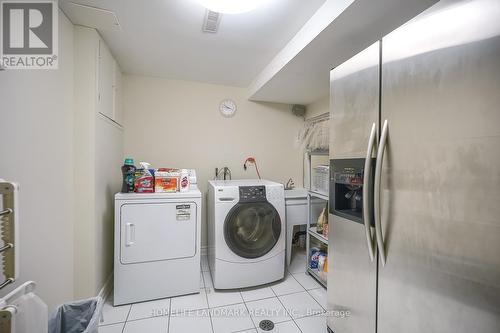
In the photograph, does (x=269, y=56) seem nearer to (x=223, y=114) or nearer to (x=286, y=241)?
(x=223, y=114)

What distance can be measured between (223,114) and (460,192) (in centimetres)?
259

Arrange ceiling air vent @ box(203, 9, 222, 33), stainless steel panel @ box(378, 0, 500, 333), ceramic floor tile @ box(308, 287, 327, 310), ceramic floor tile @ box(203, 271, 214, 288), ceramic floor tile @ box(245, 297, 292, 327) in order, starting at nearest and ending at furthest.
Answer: stainless steel panel @ box(378, 0, 500, 333) < ceiling air vent @ box(203, 9, 222, 33) < ceramic floor tile @ box(245, 297, 292, 327) < ceramic floor tile @ box(308, 287, 327, 310) < ceramic floor tile @ box(203, 271, 214, 288)

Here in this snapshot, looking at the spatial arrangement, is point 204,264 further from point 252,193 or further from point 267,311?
point 252,193

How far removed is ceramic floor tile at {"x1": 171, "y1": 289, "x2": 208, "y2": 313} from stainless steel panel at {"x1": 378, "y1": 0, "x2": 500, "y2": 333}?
1.42m

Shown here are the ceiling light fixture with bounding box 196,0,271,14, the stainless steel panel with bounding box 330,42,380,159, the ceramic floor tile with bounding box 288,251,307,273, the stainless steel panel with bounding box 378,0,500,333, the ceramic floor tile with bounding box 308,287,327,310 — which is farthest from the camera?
the ceramic floor tile with bounding box 288,251,307,273

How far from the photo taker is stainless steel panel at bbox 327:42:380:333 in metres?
1.17

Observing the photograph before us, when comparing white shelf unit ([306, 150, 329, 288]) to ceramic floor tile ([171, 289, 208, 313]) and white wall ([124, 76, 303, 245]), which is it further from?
ceramic floor tile ([171, 289, 208, 313])

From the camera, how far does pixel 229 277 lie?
2059 millimetres

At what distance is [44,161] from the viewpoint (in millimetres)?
1335

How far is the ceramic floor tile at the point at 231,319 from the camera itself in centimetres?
163

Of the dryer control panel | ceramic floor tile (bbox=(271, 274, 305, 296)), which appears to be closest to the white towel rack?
the dryer control panel

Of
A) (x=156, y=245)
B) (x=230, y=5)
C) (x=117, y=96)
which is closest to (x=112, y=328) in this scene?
(x=156, y=245)

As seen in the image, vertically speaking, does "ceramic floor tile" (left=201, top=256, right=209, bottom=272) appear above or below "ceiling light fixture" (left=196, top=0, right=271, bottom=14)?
below

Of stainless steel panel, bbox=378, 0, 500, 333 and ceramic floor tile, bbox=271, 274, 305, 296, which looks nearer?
stainless steel panel, bbox=378, 0, 500, 333
